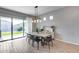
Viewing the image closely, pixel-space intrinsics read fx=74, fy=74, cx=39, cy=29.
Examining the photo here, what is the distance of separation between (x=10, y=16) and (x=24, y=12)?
2.90ft

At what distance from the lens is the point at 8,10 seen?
3980 millimetres

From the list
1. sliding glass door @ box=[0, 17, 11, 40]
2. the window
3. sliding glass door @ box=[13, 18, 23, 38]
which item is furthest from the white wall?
sliding glass door @ box=[0, 17, 11, 40]

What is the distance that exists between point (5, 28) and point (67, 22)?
3.89 m

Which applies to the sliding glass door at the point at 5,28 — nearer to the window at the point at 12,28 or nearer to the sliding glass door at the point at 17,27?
the window at the point at 12,28

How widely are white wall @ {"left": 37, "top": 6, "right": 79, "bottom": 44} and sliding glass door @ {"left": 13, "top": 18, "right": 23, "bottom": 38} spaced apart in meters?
1.11

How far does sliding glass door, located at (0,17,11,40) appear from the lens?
13.3ft

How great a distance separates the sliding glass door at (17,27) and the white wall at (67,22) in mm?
1113

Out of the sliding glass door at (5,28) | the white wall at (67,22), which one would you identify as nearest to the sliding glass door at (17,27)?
the sliding glass door at (5,28)

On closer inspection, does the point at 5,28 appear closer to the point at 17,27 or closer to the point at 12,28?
the point at 12,28

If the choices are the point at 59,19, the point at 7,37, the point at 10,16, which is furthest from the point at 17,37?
the point at 59,19

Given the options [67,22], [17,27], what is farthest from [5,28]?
[67,22]

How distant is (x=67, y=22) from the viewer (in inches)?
196

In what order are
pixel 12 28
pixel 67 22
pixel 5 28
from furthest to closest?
1. pixel 67 22
2. pixel 12 28
3. pixel 5 28
